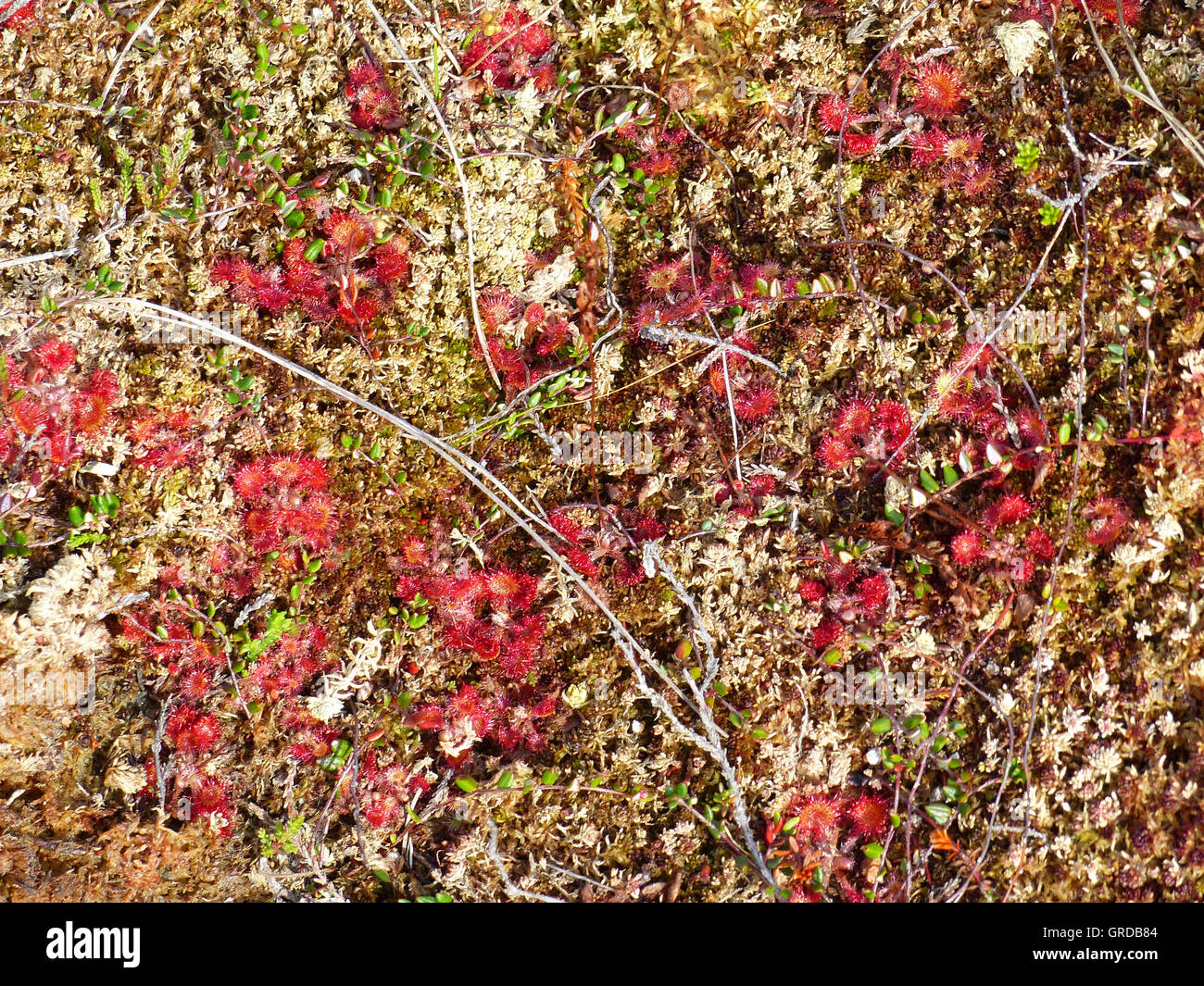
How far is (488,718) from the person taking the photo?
3.29 meters

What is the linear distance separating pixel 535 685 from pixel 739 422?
4.44ft

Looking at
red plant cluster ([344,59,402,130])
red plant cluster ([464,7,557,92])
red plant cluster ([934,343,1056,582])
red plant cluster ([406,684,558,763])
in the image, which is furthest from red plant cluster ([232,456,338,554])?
red plant cluster ([934,343,1056,582])

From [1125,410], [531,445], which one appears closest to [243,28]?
[531,445]

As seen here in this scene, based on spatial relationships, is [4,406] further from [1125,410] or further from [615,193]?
[1125,410]

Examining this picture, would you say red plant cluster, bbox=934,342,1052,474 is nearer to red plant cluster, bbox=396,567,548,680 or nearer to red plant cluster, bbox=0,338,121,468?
red plant cluster, bbox=396,567,548,680

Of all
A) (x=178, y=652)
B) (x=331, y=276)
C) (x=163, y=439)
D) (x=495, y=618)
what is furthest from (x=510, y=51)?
(x=178, y=652)

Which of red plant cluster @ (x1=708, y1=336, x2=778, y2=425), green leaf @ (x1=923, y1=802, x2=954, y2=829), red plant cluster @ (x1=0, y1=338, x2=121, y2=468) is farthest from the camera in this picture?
red plant cluster @ (x1=708, y1=336, x2=778, y2=425)

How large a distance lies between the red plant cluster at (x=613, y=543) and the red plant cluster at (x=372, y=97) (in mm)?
1804

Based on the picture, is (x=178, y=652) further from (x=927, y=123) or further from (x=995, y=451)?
(x=927, y=123)

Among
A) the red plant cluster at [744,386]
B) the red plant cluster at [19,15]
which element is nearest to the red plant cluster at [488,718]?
the red plant cluster at [744,386]

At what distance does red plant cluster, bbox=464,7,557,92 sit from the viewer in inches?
136

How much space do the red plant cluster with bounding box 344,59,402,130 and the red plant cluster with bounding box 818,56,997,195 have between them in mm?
1805
